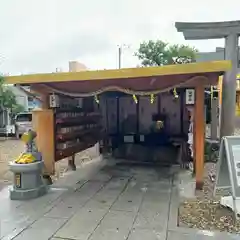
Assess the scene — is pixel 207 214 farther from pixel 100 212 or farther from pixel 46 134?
pixel 46 134

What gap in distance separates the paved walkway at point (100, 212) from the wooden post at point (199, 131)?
634 mm

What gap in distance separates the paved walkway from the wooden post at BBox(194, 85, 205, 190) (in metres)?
0.63

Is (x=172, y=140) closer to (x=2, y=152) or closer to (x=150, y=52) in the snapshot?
(x=2, y=152)

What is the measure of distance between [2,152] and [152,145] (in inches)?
253

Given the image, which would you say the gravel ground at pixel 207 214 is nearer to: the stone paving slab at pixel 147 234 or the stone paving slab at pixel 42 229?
the stone paving slab at pixel 147 234

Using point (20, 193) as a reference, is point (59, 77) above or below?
above

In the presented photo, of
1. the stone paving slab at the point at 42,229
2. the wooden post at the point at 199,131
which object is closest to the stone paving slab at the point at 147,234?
the stone paving slab at the point at 42,229

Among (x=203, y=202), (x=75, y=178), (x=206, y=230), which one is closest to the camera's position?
(x=206, y=230)

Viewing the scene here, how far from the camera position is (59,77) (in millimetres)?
5430

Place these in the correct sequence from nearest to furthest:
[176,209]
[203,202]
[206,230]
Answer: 1. [206,230]
2. [176,209]
3. [203,202]

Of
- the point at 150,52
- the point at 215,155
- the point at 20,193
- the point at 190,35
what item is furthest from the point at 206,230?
the point at 150,52

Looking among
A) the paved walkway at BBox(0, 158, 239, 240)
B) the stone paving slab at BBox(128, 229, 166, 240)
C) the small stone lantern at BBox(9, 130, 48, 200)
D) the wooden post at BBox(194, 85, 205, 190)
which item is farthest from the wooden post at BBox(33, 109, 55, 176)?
the wooden post at BBox(194, 85, 205, 190)

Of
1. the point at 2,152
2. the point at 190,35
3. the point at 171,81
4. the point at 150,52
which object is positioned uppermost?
the point at 150,52

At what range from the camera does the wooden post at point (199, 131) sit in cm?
562
